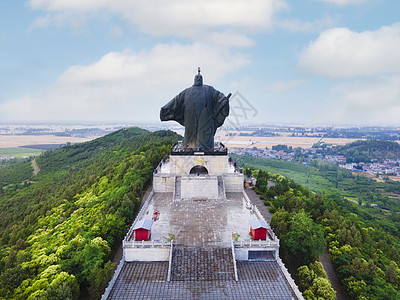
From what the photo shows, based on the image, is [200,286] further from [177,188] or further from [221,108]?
[221,108]

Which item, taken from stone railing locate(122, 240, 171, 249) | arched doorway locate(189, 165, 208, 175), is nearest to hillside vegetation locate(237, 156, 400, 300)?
arched doorway locate(189, 165, 208, 175)

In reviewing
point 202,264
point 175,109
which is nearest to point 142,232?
point 202,264

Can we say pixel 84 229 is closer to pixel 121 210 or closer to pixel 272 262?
pixel 121 210

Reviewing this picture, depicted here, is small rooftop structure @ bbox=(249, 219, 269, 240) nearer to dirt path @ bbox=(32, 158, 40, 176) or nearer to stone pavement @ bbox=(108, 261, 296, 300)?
stone pavement @ bbox=(108, 261, 296, 300)

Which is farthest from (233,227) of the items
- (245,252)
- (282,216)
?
(282,216)

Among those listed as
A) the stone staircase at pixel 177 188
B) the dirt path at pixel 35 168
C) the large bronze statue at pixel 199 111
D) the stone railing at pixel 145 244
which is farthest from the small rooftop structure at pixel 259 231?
the dirt path at pixel 35 168
